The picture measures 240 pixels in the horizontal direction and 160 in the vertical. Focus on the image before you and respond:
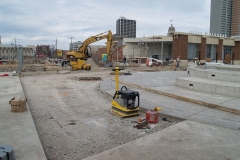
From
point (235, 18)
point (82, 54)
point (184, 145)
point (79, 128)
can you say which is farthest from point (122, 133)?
point (235, 18)

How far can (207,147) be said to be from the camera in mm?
4602

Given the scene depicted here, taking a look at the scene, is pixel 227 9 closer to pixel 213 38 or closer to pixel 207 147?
pixel 213 38

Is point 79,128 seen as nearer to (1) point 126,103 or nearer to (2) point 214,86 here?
(1) point 126,103

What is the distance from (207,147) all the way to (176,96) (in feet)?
16.6

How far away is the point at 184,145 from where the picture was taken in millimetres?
4691

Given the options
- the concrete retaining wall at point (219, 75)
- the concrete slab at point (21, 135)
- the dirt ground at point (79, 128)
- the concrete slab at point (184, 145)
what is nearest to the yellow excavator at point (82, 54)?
the concrete retaining wall at point (219, 75)

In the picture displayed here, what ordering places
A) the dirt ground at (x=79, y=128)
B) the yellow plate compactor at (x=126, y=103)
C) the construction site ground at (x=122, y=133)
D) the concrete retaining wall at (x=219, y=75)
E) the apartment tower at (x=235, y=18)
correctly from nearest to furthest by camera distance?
the construction site ground at (x=122, y=133) < the dirt ground at (x=79, y=128) < the yellow plate compactor at (x=126, y=103) < the concrete retaining wall at (x=219, y=75) < the apartment tower at (x=235, y=18)

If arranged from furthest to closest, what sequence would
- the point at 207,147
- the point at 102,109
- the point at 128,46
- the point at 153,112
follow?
the point at 128,46 → the point at 102,109 → the point at 153,112 → the point at 207,147

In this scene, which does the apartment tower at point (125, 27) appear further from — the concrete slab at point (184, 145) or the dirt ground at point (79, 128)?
the concrete slab at point (184, 145)

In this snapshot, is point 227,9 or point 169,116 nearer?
point 169,116

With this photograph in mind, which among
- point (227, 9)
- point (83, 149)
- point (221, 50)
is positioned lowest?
point (83, 149)

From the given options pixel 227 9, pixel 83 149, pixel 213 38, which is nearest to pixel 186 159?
pixel 83 149

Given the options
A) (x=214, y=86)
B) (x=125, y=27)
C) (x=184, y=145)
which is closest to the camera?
(x=184, y=145)

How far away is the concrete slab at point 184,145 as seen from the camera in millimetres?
4203
